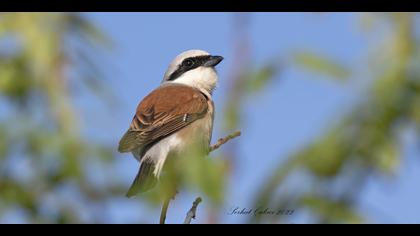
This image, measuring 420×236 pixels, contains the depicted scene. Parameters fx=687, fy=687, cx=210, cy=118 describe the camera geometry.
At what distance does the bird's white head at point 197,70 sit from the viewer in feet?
16.0

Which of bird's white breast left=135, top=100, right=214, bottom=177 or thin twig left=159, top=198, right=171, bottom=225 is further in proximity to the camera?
bird's white breast left=135, top=100, right=214, bottom=177

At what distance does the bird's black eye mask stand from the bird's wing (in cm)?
33

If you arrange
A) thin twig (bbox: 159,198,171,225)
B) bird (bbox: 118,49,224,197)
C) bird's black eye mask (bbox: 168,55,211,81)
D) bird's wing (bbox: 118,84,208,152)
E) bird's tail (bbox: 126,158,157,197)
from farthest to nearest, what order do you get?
bird's black eye mask (bbox: 168,55,211,81), bird's wing (bbox: 118,84,208,152), bird (bbox: 118,49,224,197), bird's tail (bbox: 126,158,157,197), thin twig (bbox: 159,198,171,225)

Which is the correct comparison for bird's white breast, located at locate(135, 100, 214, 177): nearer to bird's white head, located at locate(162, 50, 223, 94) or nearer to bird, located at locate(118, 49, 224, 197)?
bird, located at locate(118, 49, 224, 197)

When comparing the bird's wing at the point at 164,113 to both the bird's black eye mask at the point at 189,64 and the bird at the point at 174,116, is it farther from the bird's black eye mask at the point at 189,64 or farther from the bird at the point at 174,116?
the bird's black eye mask at the point at 189,64

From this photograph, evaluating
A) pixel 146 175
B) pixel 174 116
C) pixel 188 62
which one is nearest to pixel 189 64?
pixel 188 62

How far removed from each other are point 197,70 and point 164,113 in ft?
2.81

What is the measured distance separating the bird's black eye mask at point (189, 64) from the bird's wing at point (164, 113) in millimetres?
329

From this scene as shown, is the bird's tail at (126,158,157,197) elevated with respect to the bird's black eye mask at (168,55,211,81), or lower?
lower

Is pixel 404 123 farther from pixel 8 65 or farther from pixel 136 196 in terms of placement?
pixel 8 65

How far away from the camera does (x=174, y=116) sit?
415 centimetres

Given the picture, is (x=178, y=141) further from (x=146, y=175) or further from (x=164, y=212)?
(x=164, y=212)

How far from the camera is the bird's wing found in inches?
152

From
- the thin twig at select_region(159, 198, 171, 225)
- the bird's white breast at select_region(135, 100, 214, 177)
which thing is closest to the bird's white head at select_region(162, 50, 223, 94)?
the bird's white breast at select_region(135, 100, 214, 177)
